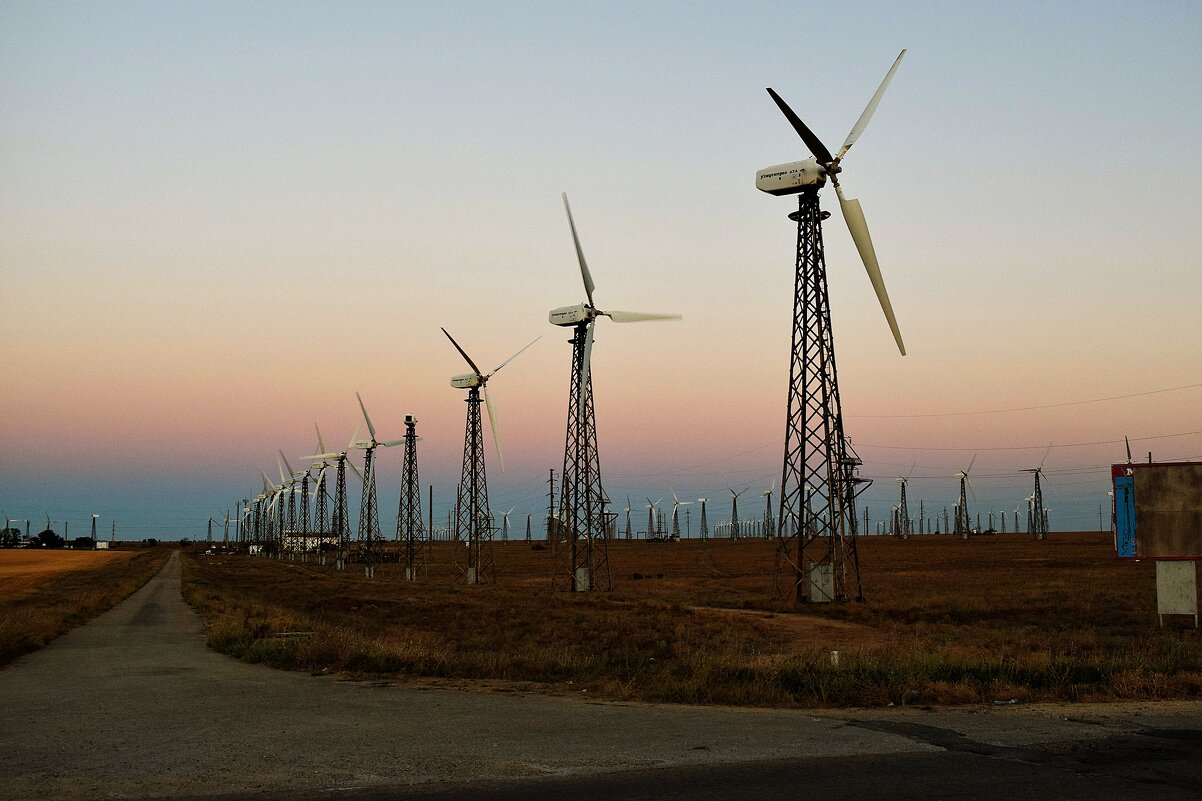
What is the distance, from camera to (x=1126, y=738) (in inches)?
471

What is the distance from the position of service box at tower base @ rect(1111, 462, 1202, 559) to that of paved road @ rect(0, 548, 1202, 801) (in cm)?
1555

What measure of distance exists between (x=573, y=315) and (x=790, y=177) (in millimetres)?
17001

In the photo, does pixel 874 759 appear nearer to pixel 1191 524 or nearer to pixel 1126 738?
pixel 1126 738

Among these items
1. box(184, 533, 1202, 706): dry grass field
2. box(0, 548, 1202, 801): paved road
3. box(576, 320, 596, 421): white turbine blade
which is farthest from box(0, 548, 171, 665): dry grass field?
box(576, 320, 596, 421): white turbine blade

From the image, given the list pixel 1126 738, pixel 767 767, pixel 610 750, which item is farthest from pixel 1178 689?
pixel 610 750

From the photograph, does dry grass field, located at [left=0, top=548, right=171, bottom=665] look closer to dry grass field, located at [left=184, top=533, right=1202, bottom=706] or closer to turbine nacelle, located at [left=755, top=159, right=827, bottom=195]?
dry grass field, located at [left=184, top=533, right=1202, bottom=706]

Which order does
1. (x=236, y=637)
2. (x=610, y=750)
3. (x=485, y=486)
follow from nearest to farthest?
1. (x=610, y=750)
2. (x=236, y=637)
3. (x=485, y=486)

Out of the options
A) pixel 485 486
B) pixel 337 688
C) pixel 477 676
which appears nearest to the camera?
pixel 337 688

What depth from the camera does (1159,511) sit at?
2764 centimetres

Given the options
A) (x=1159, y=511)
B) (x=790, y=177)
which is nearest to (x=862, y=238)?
(x=790, y=177)

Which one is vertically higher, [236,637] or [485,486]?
[485,486]

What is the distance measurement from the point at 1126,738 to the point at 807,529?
27197mm

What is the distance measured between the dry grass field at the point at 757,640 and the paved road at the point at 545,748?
5.27 ft

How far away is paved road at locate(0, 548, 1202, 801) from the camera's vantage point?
32.1 feet
